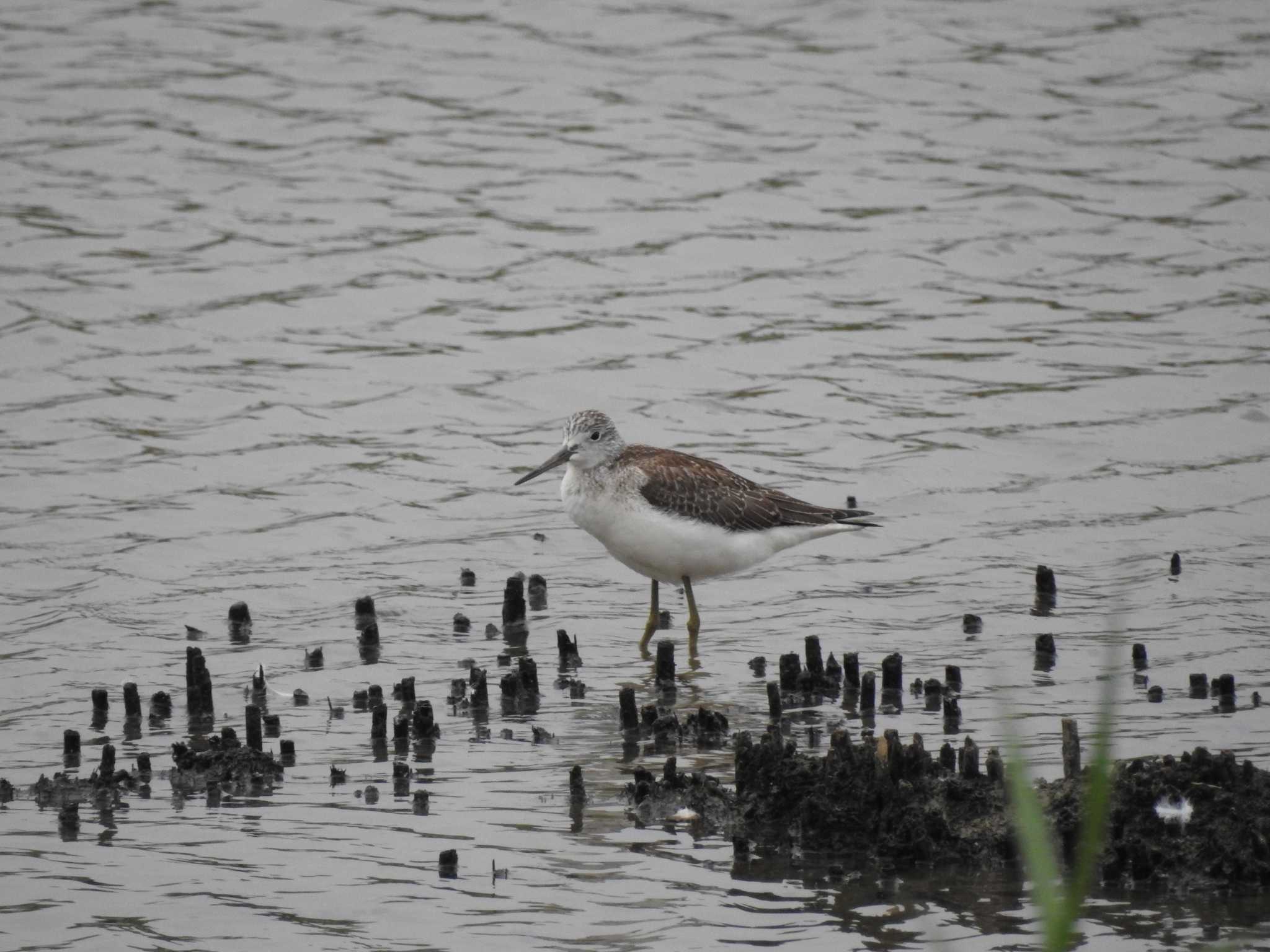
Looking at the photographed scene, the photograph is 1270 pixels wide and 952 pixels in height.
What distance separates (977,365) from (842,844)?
10.5 m

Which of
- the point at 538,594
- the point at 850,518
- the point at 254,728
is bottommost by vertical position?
the point at 254,728

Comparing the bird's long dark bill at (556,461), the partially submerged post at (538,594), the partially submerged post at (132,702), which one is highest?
the bird's long dark bill at (556,461)

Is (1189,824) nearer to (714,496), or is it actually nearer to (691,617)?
(691,617)

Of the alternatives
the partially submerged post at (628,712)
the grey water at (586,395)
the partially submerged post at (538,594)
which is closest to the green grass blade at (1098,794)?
the grey water at (586,395)

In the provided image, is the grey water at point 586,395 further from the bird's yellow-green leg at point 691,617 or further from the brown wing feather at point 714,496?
the brown wing feather at point 714,496

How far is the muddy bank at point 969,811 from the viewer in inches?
350

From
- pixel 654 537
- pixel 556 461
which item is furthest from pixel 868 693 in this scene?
pixel 556 461

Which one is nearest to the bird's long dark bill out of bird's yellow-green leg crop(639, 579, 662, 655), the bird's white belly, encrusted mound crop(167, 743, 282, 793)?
the bird's white belly

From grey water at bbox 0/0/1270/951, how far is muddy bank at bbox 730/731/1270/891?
205 mm

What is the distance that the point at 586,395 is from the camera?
1867 centimetres

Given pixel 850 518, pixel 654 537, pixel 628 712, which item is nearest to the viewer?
pixel 628 712

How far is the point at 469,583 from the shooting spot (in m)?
14.3

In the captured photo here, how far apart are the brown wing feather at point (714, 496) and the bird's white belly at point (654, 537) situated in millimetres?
79

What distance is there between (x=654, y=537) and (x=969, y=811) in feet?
13.6
